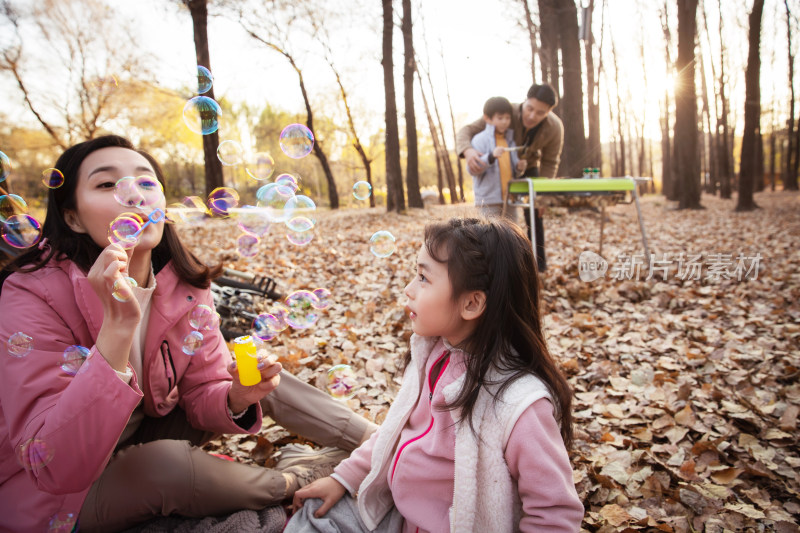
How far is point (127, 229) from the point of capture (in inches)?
58.7

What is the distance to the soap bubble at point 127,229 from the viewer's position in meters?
1.49

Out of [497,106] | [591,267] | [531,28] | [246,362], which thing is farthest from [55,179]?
[531,28]

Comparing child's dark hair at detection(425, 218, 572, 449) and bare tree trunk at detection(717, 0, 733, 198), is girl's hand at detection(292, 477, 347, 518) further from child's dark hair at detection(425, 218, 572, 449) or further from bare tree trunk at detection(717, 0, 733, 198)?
bare tree trunk at detection(717, 0, 733, 198)

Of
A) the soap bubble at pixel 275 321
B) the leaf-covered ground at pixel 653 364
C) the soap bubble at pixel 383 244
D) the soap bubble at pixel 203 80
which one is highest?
the soap bubble at pixel 203 80

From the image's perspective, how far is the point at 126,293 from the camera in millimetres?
1208

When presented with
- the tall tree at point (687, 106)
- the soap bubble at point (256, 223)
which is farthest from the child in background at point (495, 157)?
the tall tree at point (687, 106)

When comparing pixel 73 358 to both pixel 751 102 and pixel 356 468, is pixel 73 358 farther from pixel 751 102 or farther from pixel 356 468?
pixel 751 102

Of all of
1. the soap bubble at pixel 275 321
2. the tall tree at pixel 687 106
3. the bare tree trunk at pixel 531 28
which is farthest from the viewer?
the bare tree trunk at pixel 531 28

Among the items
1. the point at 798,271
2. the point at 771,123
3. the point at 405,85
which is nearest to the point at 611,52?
the point at 771,123

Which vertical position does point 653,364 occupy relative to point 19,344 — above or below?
below

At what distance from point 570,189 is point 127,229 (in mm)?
4258

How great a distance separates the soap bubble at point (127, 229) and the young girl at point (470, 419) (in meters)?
0.93

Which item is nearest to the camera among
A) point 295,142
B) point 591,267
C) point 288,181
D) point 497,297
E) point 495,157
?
point 497,297

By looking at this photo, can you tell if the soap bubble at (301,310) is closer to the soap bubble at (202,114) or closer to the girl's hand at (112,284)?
the soap bubble at (202,114)
